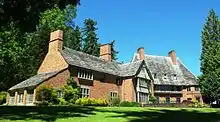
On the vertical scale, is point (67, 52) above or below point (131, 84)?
above

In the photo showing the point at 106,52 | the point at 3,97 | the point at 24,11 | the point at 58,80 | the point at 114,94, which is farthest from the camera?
the point at 106,52

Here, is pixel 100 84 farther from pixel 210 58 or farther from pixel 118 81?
pixel 210 58

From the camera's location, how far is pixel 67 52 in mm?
53969

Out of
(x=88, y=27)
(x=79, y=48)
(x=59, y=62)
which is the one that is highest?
(x=88, y=27)

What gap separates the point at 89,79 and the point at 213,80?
2815cm

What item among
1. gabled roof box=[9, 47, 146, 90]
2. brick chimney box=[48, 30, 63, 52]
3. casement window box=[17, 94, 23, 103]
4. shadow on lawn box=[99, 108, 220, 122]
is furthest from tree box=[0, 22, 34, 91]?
shadow on lawn box=[99, 108, 220, 122]

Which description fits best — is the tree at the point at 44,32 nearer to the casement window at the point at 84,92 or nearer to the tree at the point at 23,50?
the tree at the point at 23,50

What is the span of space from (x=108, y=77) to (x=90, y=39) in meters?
32.1

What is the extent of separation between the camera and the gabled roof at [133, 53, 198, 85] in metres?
75.2

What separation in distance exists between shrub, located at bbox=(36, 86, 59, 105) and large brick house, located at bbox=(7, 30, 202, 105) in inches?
43.5

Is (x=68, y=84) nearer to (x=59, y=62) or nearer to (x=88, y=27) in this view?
(x=59, y=62)

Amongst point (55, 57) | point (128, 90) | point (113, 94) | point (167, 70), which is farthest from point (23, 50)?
point (167, 70)

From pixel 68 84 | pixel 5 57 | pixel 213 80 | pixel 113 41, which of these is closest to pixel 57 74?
pixel 68 84

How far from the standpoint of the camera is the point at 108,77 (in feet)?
191
